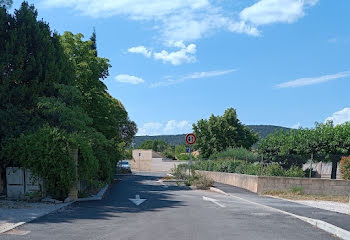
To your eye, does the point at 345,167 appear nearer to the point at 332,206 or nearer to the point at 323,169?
the point at 323,169

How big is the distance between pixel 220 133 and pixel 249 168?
28856 millimetres

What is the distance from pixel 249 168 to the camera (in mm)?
25234

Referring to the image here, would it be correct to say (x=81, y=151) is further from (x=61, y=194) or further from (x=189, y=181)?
(x=189, y=181)

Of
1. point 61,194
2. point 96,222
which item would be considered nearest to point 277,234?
point 96,222

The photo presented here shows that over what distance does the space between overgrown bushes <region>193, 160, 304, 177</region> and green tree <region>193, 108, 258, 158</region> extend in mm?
16399

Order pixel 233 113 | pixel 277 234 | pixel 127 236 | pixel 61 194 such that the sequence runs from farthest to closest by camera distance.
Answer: pixel 233 113
pixel 61 194
pixel 277 234
pixel 127 236

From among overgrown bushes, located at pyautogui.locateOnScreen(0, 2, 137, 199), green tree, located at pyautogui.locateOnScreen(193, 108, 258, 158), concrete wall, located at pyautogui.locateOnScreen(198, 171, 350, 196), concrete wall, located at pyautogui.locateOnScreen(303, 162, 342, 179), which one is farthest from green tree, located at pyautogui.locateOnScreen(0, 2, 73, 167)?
green tree, located at pyautogui.locateOnScreen(193, 108, 258, 158)

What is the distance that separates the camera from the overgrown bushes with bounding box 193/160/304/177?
21.7 meters

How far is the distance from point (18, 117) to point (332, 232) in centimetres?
1245

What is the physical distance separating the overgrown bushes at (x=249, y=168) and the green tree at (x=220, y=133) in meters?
16.4

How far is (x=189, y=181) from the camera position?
2680 centimetres

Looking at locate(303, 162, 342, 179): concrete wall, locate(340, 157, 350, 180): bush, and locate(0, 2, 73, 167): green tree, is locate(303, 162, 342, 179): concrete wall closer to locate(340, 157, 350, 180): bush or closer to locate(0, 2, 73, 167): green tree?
locate(340, 157, 350, 180): bush

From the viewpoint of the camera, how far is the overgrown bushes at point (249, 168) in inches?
853

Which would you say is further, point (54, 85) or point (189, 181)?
point (189, 181)
